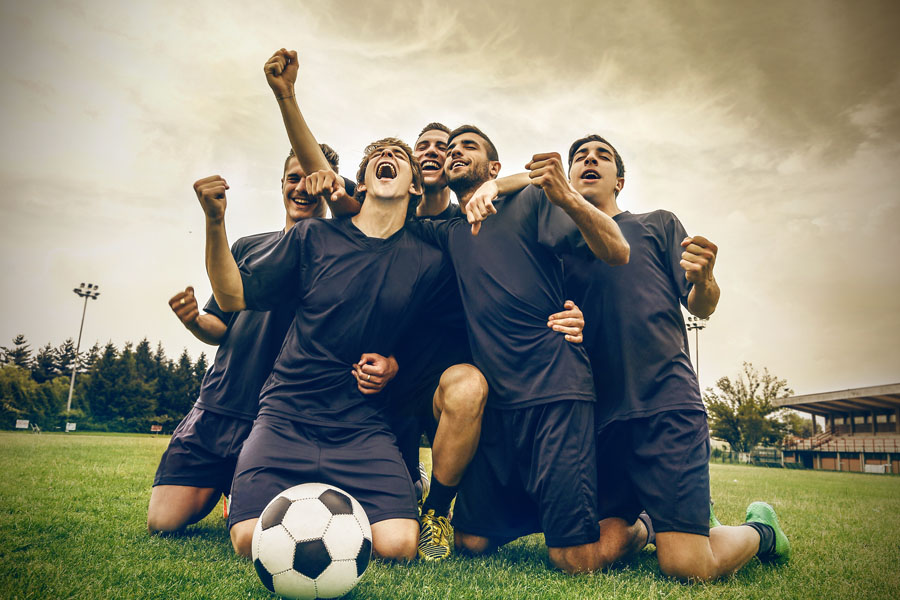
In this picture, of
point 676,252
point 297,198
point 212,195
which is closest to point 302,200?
point 297,198

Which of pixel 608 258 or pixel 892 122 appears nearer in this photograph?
pixel 608 258

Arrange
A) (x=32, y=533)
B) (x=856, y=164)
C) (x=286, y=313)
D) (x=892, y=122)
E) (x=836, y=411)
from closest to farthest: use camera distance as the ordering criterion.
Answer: (x=32, y=533) < (x=286, y=313) < (x=892, y=122) < (x=856, y=164) < (x=836, y=411)

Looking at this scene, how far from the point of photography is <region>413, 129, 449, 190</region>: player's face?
488cm

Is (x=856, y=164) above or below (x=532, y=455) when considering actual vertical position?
above

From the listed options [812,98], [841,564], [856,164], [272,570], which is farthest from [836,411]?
[272,570]

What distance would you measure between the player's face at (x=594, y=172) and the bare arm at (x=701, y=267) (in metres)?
0.93

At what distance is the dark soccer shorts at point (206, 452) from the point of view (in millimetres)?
4301

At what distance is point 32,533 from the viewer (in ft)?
12.5

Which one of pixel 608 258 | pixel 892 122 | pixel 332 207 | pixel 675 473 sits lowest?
pixel 675 473

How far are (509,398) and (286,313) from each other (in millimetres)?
2091

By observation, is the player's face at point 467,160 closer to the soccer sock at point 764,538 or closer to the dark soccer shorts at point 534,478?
the dark soccer shorts at point 534,478

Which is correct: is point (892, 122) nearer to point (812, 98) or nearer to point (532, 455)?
point (812, 98)

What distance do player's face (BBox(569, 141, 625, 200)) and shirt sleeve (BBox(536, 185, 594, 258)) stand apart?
55cm

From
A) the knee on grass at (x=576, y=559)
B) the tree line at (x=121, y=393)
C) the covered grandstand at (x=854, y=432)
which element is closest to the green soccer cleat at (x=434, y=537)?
the knee on grass at (x=576, y=559)
